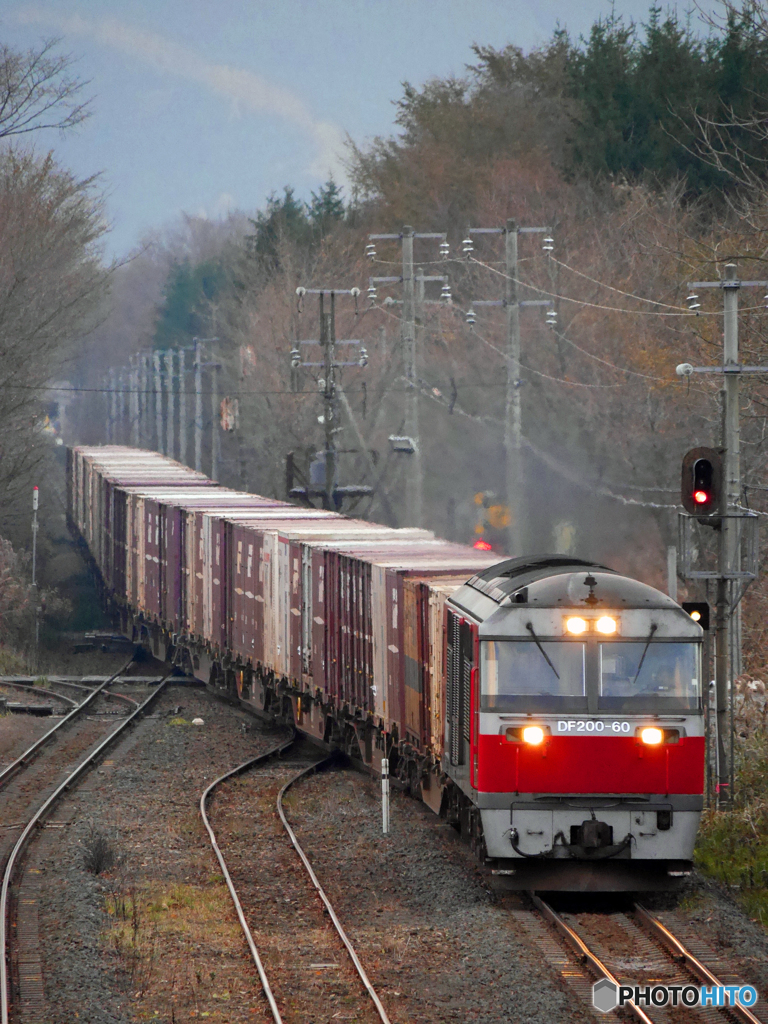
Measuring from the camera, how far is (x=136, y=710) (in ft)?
87.0

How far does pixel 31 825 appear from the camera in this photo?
16.8m

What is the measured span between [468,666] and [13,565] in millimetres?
33076

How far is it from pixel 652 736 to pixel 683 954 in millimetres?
2000

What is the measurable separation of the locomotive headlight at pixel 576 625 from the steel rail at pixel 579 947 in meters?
2.36

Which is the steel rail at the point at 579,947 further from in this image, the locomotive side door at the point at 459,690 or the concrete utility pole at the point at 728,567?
the concrete utility pole at the point at 728,567

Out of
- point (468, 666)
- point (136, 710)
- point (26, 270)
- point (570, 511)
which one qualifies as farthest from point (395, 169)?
point (468, 666)

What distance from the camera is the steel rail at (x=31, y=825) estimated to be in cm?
1066

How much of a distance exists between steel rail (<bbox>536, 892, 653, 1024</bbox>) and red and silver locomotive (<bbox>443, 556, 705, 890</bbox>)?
26 centimetres

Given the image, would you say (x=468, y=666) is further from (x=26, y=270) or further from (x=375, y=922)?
(x=26, y=270)

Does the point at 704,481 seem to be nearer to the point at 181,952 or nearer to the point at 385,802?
the point at 385,802

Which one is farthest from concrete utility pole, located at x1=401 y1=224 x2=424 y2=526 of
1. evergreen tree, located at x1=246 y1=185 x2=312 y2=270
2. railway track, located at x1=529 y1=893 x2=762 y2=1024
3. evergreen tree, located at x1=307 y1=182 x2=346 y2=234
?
evergreen tree, located at x1=307 y1=182 x2=346 y2=234

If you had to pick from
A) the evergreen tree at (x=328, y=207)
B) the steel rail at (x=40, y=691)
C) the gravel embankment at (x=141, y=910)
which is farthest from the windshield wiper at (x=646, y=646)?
the evergreen tree at (x=328, y=207)

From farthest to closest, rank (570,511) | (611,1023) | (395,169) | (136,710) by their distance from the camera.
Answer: (395,169) → (570,511) → (136,710) → (611,1023)

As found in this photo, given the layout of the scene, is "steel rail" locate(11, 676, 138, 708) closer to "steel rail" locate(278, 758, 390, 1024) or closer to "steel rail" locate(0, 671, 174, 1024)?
"steel rail" locate(0, 671, 174, 1024)
